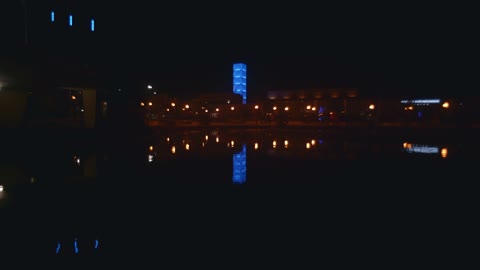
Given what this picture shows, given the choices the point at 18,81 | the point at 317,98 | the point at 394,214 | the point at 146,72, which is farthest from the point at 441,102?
the point at 18,81

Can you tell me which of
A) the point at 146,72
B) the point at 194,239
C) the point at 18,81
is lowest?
the point at 194,239

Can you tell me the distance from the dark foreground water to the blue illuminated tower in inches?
1962

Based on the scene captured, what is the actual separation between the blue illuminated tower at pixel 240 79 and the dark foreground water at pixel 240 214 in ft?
163

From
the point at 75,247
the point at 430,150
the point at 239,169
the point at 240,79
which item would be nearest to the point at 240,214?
the point at 75,247

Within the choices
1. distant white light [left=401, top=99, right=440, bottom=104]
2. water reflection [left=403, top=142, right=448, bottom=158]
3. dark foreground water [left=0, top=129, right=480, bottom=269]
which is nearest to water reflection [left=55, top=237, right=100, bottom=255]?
dark foreground water [left=0, top=129, right=480, bottom=269]

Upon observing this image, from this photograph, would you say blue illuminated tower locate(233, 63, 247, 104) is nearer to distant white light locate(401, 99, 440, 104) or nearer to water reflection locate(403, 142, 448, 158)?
distant white light locate(401, 99, 440, 104)

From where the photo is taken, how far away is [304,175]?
291 inches

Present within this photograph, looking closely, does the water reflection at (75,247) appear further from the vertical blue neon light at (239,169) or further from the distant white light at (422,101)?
the distant white light at (422,101)

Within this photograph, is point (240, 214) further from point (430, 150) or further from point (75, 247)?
point (430, 150)

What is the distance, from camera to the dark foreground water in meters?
3.15

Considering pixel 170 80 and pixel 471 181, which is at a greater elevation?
pixel 170 80

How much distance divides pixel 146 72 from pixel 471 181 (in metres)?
21.2

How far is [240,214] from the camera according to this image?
439 cm

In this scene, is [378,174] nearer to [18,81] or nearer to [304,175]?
[304,175]
